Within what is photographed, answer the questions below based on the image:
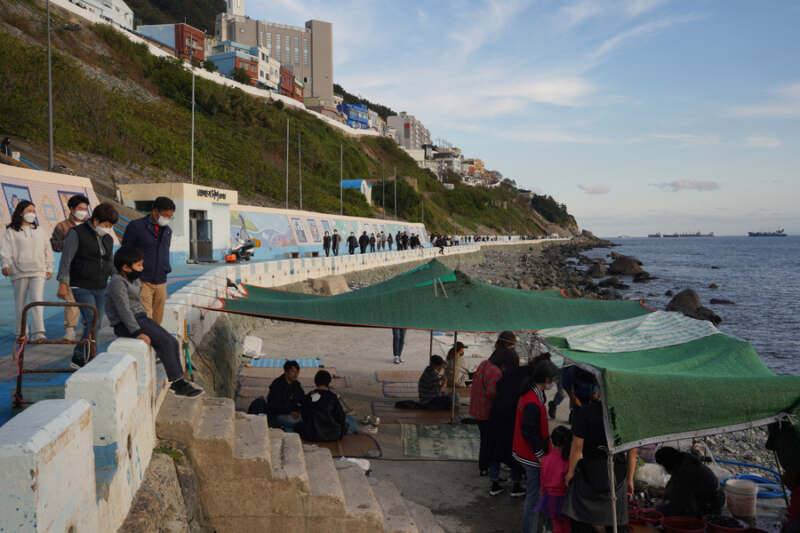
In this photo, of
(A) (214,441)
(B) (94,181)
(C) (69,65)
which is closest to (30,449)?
(A) (214,441)

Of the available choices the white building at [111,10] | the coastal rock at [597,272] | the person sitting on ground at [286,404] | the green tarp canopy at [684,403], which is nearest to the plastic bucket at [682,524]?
the green tarp canopy at [684,403]

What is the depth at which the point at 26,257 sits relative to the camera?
574 centimetres

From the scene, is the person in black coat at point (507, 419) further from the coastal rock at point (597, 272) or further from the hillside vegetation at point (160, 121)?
the coastal rock at point (597, 272)

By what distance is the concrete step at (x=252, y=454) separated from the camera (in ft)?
13.4

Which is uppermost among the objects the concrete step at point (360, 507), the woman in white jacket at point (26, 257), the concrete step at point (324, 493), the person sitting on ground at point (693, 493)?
the woman in white jacket at point (26, 257)

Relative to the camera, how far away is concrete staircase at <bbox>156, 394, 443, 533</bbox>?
13.3 ft

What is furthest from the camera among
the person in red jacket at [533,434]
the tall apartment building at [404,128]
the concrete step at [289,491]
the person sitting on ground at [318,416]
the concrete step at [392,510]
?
the tall apartment building at [404,128]

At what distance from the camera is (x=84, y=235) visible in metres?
5.21

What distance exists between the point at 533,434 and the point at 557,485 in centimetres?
51

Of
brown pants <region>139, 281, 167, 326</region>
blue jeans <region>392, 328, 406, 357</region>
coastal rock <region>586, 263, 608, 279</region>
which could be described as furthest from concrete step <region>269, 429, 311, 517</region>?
coastal rock <region>586, 263, 608, 279</region>

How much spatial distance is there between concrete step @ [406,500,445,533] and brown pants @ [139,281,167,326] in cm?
311

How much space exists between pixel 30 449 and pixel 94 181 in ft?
95.9

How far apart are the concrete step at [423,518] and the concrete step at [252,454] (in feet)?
5.27

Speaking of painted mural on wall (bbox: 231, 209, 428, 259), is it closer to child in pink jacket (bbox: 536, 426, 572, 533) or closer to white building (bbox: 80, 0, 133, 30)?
child in pink jacket (bbox: 536, 426, 572, 533)
